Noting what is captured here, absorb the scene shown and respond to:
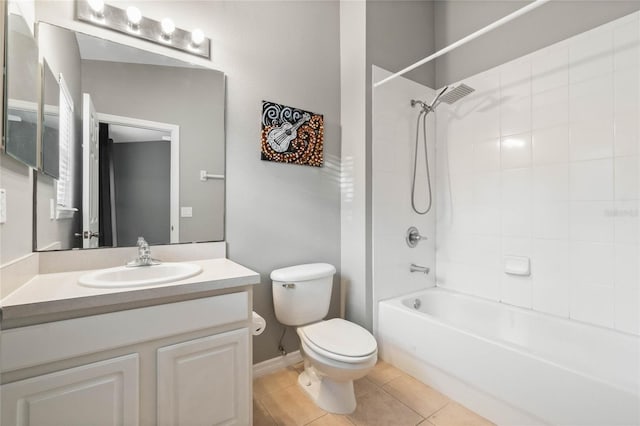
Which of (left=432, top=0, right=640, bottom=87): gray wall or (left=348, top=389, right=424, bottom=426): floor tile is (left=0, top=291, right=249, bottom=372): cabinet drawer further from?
(left=432, top=0, right=640, bottom=87): gray wall

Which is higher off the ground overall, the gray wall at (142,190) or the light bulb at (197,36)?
the light bulb at (197,36)

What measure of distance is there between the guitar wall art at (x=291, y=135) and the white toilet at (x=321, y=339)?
30.1 inches

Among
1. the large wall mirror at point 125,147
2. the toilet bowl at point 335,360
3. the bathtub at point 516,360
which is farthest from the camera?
the toilet bowl at point 335,360

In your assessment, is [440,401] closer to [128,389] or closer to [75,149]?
[128,389]

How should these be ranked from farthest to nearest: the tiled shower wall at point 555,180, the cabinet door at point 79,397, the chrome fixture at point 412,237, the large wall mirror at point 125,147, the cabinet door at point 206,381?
the chrome fixture at point 412,237, the tiled shower wall at point 555,180, the large wall mirror at point 125,147, the cabinet door at point 206,381, the cabinet door at point 79,397

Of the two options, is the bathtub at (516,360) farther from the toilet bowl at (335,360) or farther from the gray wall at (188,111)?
the gray wall at (188,111)

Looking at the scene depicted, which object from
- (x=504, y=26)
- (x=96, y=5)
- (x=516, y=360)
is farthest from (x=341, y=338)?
(x=504, y=26)

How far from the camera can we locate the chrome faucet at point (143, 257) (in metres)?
1.41

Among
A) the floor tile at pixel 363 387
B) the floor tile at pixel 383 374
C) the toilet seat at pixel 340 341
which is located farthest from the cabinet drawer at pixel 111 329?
the floor tile at pixel 383 374

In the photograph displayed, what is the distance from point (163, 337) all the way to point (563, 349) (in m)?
2.18

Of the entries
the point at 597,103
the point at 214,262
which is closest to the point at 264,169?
the point at 214,262

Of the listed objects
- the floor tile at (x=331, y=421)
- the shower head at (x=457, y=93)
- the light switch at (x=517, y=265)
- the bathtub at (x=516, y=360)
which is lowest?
the floor tile at (x=331, y=421)

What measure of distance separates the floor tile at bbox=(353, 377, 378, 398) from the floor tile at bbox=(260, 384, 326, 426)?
278 millimetres

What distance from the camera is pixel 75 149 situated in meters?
1.36
